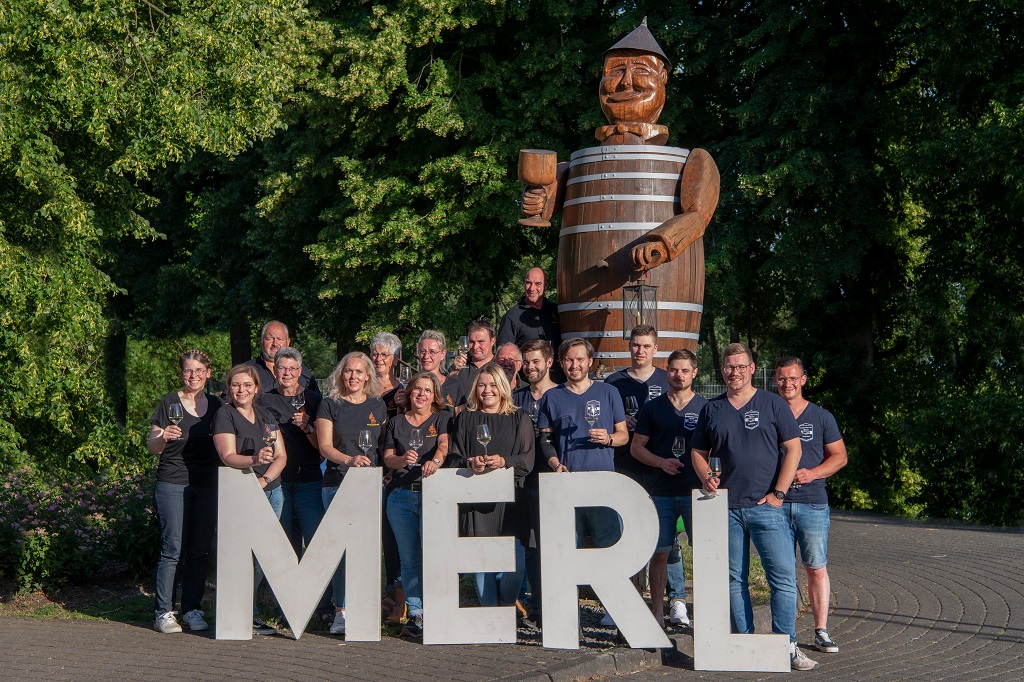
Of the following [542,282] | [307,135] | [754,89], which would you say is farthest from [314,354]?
[542,282]

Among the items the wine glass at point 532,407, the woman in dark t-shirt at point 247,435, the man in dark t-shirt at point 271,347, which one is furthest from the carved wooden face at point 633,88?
the woman in dark t-shirt at point 247,435

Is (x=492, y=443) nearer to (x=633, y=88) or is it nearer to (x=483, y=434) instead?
(x=483, y=434)

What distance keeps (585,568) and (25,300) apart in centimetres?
863

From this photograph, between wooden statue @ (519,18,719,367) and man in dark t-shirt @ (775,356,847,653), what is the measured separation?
3.09m

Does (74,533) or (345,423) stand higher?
(345,423)

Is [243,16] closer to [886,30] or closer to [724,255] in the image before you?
[724,255]

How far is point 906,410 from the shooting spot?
692 inches

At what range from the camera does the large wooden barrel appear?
10.6 meters

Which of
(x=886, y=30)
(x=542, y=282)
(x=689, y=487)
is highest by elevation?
(x=886, y=30)

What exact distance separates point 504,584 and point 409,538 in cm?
69

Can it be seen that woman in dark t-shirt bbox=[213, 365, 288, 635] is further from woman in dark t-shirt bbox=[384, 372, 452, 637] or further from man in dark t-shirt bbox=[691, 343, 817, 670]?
man in dark t-shirt bbox=[691, 343, 817, 670]

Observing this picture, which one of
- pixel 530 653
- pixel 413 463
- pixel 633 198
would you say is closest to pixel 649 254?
pixel 633 198

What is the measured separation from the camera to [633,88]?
11094mm

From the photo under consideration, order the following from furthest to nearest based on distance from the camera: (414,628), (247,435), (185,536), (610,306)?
(610,306)
(185,536)
(247,435)
(414,628)
